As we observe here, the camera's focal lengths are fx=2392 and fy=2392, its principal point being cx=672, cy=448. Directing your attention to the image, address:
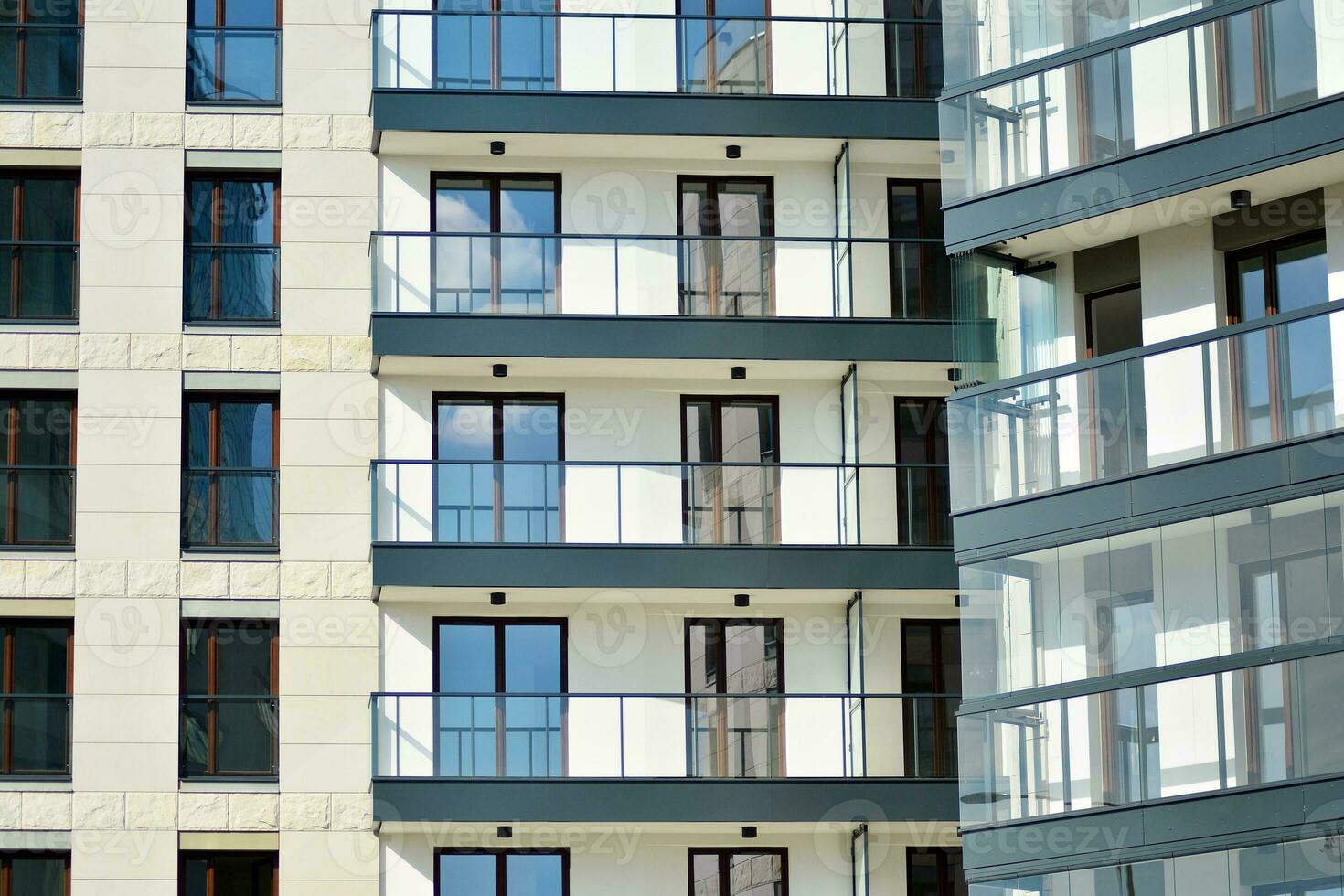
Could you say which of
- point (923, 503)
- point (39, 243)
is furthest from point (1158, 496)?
point (39, 243)

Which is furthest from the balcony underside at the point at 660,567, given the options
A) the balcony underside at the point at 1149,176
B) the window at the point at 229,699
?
the balcony underside at the point at 1149,176

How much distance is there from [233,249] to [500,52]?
149 inches

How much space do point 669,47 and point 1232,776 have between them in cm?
1207

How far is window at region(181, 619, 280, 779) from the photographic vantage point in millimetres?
25922

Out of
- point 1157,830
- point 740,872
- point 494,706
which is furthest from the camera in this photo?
point 740,872

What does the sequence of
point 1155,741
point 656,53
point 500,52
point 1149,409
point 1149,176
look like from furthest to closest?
point 656,53 → point 500,52 → point 1149,176 → point 1149,409 → point 1155,741

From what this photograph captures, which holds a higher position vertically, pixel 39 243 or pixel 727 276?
pixel 39 243

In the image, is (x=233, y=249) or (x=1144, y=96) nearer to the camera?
(x=1144, y=96)

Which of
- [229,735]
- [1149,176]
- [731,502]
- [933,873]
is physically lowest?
[933,873]

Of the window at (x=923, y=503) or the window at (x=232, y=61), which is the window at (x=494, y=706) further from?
the window at (x=232, y=61)

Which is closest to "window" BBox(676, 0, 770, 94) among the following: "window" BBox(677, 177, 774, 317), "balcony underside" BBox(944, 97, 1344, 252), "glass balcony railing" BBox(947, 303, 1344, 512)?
"window" BBox(677, 177, 774, 317)

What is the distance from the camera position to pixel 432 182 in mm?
27594

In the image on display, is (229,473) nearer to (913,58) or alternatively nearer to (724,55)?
(724,55)

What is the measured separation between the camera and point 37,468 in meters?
26.4
